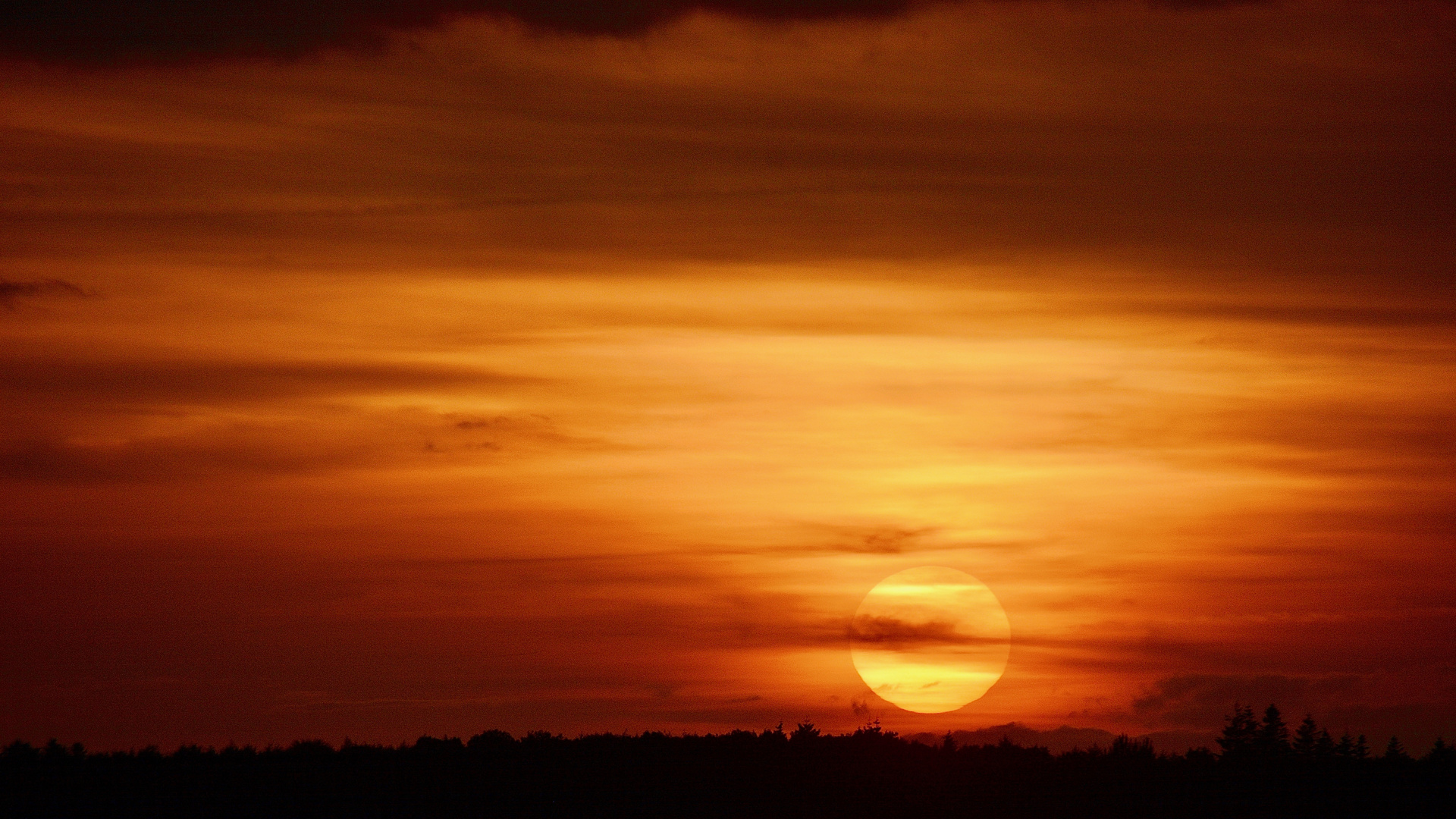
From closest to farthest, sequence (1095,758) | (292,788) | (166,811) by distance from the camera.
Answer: (166,811)
(292,788)
(1095,758)

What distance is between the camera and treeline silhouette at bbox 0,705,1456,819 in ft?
114

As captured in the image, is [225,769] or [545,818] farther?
[225,769]

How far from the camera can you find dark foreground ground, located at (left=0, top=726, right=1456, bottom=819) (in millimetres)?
34844

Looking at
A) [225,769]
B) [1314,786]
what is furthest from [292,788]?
[1314,786]

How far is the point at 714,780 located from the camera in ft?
122

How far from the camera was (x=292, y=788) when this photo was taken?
1417 inches

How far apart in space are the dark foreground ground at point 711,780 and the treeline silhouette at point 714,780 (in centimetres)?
6

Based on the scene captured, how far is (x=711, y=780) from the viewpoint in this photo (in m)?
37.2

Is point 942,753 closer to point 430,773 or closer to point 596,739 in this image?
point 596,739

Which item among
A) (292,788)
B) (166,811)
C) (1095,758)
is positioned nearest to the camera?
(166,811)

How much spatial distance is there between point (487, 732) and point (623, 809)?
8.41 metres

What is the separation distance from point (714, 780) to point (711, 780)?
11 cm

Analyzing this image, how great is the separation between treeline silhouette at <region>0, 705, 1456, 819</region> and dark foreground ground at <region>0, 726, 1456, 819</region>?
0.21 ft

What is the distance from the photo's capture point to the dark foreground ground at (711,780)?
114 ft
